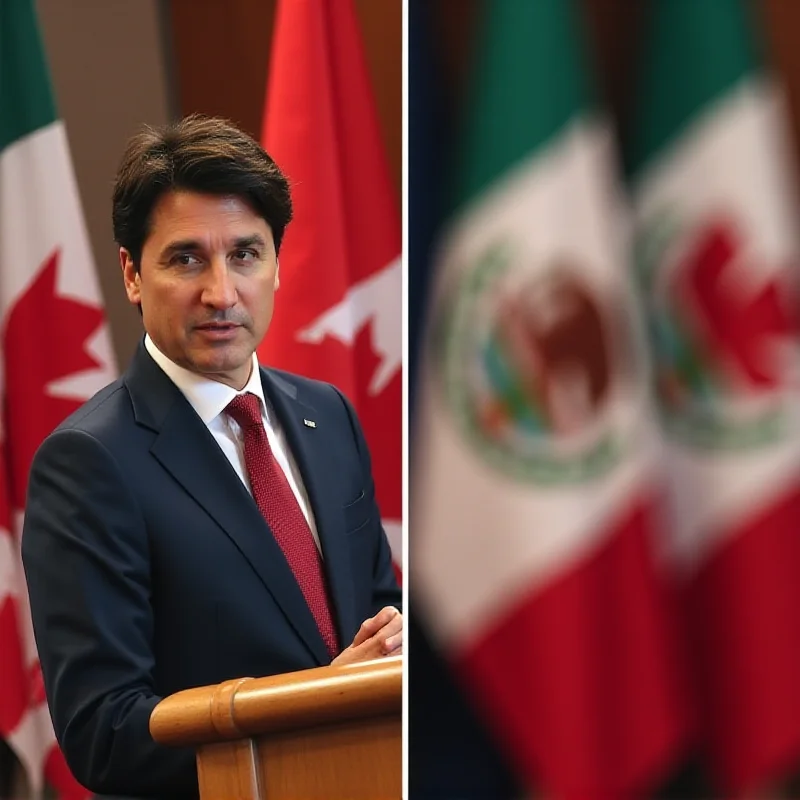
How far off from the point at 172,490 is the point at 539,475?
0.88 metres

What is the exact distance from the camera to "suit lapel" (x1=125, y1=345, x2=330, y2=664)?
1.35 metres

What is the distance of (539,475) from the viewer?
55 centimetres

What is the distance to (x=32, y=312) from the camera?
1854 mm

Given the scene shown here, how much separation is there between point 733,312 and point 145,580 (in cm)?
95

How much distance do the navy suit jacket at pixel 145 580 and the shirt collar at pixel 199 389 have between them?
0.01m

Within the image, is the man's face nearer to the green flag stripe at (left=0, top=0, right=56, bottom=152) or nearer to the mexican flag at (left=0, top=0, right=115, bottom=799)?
the mexican flag at (left=0, top=0, right=115, bottom=799)

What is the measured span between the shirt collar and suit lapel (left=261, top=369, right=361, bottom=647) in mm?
98

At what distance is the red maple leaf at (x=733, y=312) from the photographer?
1.65 ft

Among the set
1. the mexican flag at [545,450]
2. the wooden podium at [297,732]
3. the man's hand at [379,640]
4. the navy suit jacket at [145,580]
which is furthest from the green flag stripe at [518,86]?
the navy suit jacket at [145,580]

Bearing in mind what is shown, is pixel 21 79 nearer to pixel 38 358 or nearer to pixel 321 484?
pixel 38 358

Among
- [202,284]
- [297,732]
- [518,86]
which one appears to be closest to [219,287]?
[202,284]

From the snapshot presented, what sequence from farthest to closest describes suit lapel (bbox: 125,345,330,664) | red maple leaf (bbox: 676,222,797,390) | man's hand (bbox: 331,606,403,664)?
suit lapel (bbox: 125,345,330,664) < man's hand (bbox: 331,606,403,664) < red maple leaf (bbox: 676,222,797,390)

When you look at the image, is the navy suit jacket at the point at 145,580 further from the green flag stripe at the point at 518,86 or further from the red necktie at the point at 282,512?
the green flag stripe at the point at 518,86

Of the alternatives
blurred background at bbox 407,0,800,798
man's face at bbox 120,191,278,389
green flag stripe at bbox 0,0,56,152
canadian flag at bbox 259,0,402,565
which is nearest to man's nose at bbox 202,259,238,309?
man's face at bbox 120,191,278,389
